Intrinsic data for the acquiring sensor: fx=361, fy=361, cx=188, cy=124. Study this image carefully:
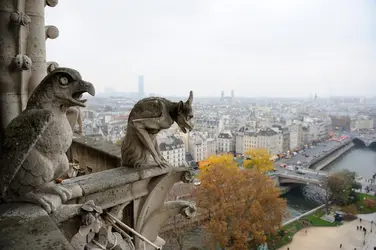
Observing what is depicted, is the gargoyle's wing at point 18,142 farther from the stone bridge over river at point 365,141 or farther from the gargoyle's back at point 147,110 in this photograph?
the stone bridge over river at point 365,141

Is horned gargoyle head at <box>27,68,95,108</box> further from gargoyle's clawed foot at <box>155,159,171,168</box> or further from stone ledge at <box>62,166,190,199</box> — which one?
gargoyle's clawed foot at <box>155,159,171,168</box>

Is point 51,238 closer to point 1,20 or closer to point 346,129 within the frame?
point 1,20

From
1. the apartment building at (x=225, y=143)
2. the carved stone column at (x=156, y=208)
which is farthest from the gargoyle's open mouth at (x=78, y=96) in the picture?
the apartment building at (x=225, y=143)

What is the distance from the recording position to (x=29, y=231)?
56.6 inches

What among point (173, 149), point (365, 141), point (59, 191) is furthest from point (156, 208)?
point (365, 141)

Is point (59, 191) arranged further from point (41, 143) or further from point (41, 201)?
point (41, 143)

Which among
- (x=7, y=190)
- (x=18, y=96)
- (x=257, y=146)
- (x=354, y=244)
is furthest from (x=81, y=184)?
(x=257, y=146)

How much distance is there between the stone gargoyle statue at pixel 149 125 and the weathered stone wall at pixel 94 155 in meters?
0.48

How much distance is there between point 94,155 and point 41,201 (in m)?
1.81

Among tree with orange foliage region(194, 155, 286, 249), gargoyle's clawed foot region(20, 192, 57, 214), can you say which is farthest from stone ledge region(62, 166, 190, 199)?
tree with orange foliage region(194, 155, 286, 249)

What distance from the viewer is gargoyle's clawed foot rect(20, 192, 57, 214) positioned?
6.22 ft

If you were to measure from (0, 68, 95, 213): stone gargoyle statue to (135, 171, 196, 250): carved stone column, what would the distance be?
74 cm

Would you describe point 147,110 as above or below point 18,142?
above

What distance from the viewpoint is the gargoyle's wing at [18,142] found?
76.4 inches
